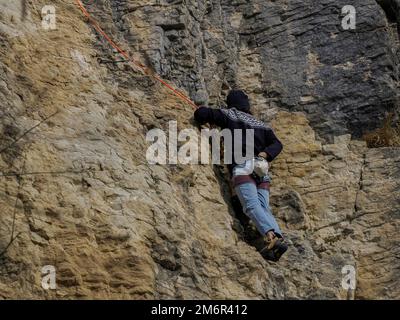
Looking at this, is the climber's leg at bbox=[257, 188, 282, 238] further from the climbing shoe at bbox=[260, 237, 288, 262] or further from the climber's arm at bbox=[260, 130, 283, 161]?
the climber's arm at bbox=[260, 130, 283, 161]

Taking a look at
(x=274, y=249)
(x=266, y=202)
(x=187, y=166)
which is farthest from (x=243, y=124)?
(x=274, y=249)

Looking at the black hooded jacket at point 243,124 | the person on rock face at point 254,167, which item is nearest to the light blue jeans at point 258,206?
the person on rock face at point 254,167

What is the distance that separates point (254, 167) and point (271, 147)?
560 millimetres

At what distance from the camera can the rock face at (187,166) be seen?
9555 mm

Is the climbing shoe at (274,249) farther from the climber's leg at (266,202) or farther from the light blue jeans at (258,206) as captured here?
the climber's leg at (266,202)

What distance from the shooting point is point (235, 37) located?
14016 millimetres

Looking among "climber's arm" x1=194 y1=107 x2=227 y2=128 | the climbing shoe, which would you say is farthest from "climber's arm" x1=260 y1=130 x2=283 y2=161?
the climbing shoe

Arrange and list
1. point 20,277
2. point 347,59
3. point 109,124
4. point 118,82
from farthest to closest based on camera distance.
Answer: point 347,59 < point 118,82 < point 109,124 < point 20,277

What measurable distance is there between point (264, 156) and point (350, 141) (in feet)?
6.58

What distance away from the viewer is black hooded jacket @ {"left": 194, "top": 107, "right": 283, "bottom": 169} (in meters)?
11.5

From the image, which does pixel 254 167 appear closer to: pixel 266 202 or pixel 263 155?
pixel 263 155

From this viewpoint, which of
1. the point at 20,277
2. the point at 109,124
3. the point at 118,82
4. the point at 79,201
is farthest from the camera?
the point at 118,82
